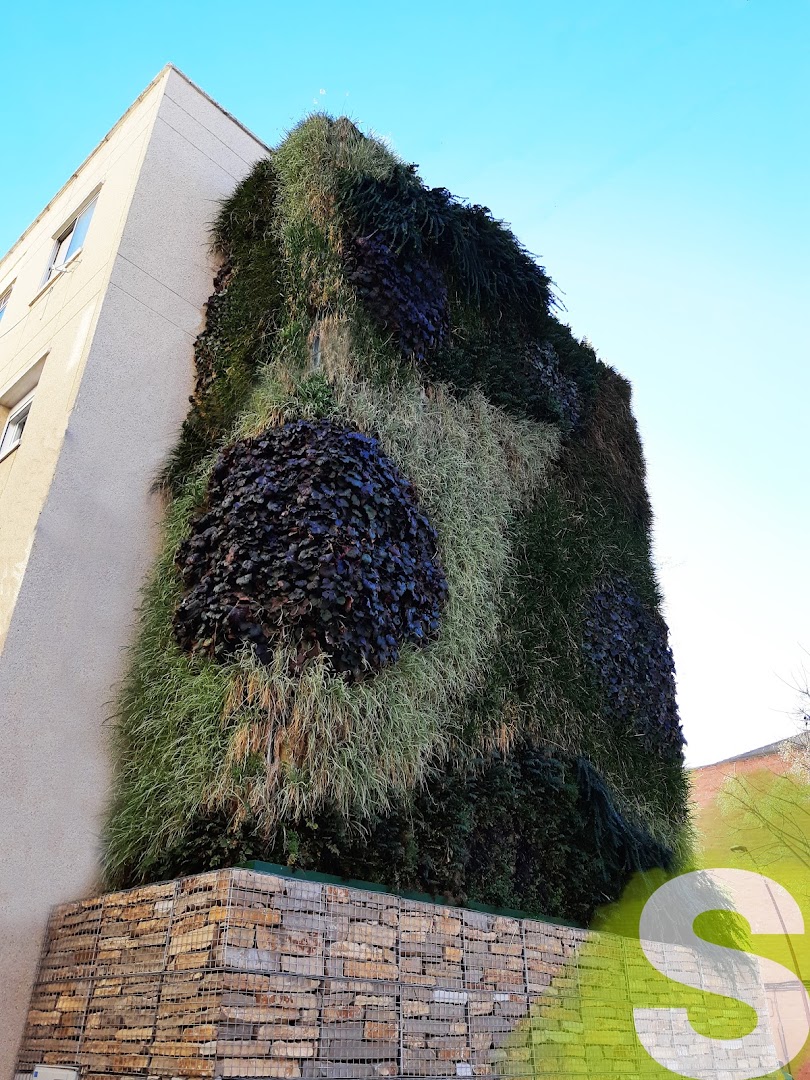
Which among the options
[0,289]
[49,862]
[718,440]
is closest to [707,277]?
[718,440]

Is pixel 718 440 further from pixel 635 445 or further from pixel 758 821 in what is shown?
pixel 758 821

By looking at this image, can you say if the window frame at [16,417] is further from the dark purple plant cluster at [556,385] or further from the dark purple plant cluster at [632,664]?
the dark purple plant cluster at [632,664]

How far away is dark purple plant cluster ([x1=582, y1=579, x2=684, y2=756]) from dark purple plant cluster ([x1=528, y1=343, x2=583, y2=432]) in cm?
171

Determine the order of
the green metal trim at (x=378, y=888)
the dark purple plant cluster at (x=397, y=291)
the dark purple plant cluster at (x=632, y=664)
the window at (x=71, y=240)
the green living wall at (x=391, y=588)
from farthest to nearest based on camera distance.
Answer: the window at (x=71, y=240) < the dark purple plant cluster at (x=632, y=664) < the dark purple plant cluster at (x=397, y=291) < the green living wall at (x=391, y=588) < the green metal trim at (x=378, y=888)

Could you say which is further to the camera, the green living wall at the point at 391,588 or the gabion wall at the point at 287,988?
the green living wall at the point at 391,588

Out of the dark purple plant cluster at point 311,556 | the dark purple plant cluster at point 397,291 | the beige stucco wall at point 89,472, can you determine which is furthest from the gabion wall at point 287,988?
the dark purple plant cluster at point 397,291

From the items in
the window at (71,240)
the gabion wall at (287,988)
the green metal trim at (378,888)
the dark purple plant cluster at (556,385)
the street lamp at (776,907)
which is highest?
the window at (71,240)

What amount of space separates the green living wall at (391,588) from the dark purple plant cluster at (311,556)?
18 mm

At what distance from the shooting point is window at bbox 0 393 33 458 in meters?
6.71

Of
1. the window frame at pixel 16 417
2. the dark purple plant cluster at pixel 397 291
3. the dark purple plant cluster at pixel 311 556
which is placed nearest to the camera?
the dark purple plant cluster at pixel 311 556

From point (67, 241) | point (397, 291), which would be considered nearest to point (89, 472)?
point (397, 291)

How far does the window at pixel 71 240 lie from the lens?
24.3ft

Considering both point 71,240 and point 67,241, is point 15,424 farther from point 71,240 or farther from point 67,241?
point 67,241

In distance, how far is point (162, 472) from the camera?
18.1ft
